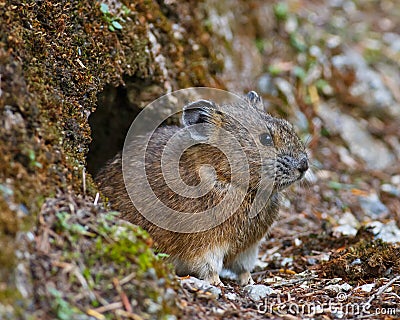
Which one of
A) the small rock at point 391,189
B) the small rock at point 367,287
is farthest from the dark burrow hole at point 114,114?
the small rock at point 391,189

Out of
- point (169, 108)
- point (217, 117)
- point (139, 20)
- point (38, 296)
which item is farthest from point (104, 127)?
point (38, 296)

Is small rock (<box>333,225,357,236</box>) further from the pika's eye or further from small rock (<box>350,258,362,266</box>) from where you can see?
the pika's eye

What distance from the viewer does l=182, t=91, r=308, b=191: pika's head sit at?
6289 mm

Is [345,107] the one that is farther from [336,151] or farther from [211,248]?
[211,248]

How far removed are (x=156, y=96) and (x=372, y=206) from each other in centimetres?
404

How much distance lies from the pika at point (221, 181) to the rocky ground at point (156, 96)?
1.32ft

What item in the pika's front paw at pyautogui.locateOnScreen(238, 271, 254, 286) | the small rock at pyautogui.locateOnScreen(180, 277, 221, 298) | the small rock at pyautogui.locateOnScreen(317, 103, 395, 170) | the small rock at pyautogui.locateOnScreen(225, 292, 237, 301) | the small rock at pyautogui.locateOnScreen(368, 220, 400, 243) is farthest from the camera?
the small rock at pyautogui.locateOnScreen(317, 103, 395, 170)

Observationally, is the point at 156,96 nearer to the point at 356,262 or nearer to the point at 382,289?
the point at 356,262

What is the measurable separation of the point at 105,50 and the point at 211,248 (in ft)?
8.51

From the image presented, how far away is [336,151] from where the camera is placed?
10398mm

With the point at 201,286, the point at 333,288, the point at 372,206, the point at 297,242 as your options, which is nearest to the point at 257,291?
the point at 201,286

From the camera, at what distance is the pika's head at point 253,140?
20.6 feet

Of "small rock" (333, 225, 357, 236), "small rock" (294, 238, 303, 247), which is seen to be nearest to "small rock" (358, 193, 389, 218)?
"small rock" (333, 225, 357, 236)

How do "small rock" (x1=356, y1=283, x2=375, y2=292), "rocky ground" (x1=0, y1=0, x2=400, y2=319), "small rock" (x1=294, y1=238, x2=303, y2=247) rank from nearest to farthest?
"rocky ground" (x1=0, y1=0, x2=400, y2=319) < "small rock" (x1=356, y1=283, x2=375, y2=292) < "small rock" (x1=294, y1=238, x2=303, y2=247)
